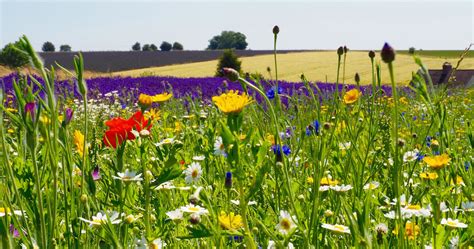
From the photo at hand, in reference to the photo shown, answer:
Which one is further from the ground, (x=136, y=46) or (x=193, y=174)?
(x=193, y=174)

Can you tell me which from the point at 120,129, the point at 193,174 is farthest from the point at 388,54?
the point at 120,129

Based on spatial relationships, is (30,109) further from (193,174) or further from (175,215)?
(193,174)

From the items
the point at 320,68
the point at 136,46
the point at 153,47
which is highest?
the point at 136,46

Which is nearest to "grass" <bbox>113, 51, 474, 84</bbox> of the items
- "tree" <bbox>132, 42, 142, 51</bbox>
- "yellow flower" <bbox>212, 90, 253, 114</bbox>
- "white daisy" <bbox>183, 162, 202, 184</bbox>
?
"white daisy" <bbox>183, 162, 202, 184</bbox>

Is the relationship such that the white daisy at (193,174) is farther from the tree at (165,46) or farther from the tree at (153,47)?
the tree at (165,46)

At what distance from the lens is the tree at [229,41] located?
78875 millimetres

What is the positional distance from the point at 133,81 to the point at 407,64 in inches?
901

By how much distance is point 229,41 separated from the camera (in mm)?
79812

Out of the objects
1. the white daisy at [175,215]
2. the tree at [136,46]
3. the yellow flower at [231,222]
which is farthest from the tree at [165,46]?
the yellow flower at [231,222]

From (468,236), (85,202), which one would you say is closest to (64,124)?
(85,202)

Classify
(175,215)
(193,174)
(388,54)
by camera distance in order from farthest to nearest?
(193,174), (175,215), (388,54)

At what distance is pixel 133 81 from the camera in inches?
388

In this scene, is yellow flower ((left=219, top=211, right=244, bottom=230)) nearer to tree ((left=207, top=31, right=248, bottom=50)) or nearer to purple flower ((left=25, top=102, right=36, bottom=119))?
purple flower ((left=25, top=102, right=36, bottom=119))

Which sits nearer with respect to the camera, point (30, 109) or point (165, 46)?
point (30, 109)
